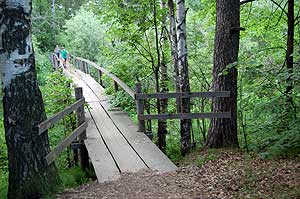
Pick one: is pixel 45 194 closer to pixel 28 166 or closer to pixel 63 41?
pixel 28 166

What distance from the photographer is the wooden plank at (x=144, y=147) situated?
20.1ft

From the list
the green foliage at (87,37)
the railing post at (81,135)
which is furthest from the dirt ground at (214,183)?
the green foliage at (87,37)

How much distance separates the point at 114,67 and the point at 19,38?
636 cm

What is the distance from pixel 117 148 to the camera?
7.18 meters

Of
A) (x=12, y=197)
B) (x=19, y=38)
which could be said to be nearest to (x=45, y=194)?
(x=12, y=197)

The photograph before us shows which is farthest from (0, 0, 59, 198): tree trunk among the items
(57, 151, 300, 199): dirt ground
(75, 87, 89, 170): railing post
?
(75, 87, 89, 170): railing post

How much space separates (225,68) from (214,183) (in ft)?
7.91

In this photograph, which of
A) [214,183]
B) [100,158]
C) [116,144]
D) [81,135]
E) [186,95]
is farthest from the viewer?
[81,135]

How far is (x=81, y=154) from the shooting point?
26.2 feet

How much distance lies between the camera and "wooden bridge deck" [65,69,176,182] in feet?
20.0

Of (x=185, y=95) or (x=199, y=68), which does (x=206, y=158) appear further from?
(x=199, y=68)

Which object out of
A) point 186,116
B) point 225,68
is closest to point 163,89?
point 186,116

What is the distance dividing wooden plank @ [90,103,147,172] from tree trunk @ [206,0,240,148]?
69.0 inches

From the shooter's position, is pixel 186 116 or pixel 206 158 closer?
pixel 206 158
